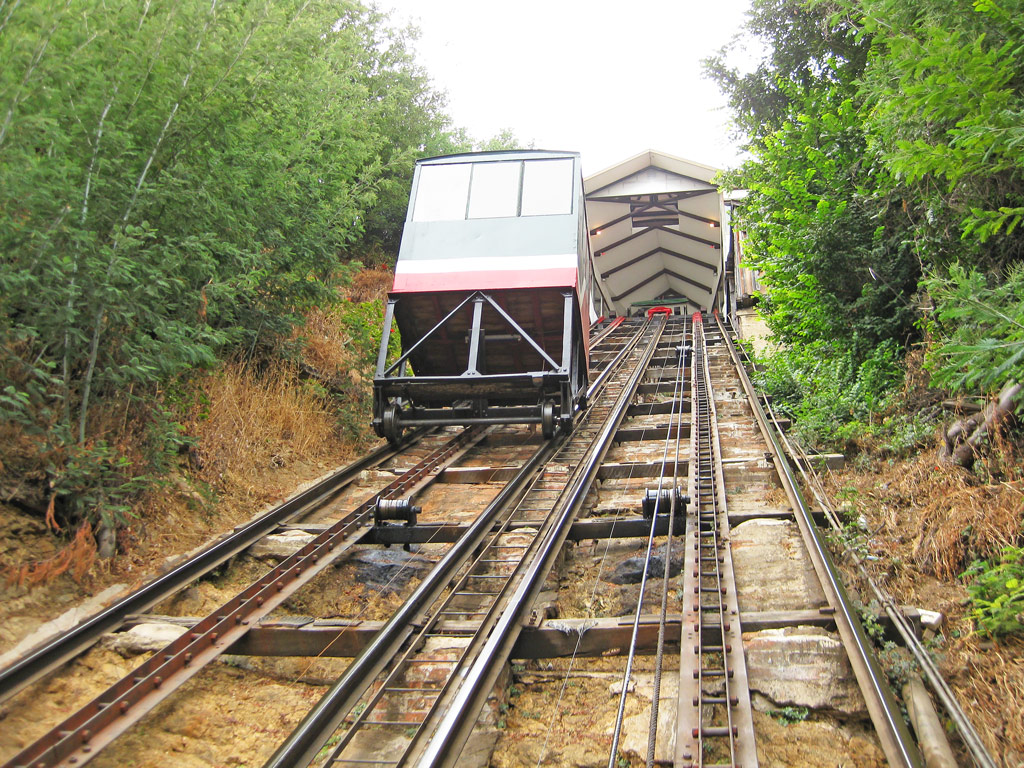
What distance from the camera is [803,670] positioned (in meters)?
3.17

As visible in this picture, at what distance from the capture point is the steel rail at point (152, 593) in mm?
3102

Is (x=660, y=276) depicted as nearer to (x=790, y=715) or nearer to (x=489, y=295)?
(x=489, y=295)

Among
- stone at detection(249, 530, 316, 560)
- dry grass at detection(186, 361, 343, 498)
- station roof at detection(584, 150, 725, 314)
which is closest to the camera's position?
stone at detection(249, 530, 316, 560)

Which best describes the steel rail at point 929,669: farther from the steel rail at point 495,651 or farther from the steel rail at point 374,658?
the steel rail at point 374,658

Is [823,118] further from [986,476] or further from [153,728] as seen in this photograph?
[153,728]

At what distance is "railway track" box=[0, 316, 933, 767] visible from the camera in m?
2.71

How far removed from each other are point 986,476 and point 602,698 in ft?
10.1

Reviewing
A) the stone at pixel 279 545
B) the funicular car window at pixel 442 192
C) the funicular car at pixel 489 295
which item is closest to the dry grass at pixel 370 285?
the funicular car window at pixel 442 192

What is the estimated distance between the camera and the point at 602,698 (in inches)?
129

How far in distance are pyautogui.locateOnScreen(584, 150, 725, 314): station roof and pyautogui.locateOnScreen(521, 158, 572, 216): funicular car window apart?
10993mm

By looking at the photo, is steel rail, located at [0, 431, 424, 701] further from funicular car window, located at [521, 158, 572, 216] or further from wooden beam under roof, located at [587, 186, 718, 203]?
wooden beam under roof, located at [587, 186, 718, 203]

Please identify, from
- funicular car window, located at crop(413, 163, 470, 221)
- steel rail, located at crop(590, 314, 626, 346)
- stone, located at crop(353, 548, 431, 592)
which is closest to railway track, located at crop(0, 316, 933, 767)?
stone, located at crop(353, 548, 431, 592)

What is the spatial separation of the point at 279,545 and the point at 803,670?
3.44 meters

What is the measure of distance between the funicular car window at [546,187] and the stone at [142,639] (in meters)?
5.85
